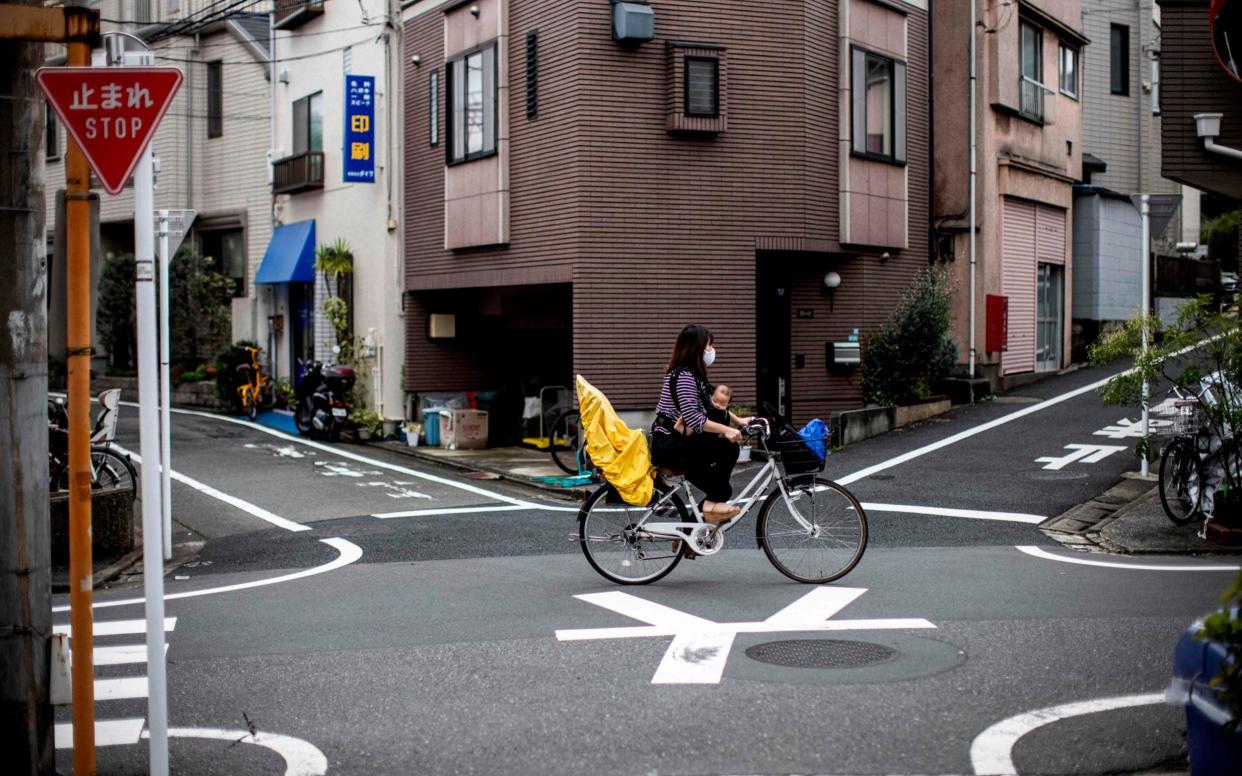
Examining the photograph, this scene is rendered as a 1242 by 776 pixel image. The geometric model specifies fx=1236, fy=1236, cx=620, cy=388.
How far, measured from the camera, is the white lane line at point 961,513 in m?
12.5

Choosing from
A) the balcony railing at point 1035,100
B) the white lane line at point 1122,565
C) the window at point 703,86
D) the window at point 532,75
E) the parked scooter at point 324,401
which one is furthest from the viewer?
the balcony railing at point 1035,100

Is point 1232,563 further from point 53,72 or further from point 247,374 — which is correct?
point 247,374

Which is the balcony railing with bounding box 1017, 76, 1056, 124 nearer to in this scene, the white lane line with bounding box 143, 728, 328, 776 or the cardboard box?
the cardboard box

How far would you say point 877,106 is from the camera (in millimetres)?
20469

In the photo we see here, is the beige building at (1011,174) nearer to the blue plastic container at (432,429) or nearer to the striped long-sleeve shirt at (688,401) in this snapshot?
the blue plastic container at (432,429)

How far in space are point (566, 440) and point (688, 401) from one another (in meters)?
9.75

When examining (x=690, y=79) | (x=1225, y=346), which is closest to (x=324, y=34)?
(x=690, y=79)

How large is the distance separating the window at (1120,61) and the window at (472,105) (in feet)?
67.2

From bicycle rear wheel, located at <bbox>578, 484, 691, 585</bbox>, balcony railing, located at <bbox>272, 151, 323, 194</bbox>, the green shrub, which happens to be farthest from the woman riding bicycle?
balcony railing, located at <bbox>272, 151, 323, 194</bbox>

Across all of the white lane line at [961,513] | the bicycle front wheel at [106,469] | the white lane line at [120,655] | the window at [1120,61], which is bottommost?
the white lane line at [120,655]

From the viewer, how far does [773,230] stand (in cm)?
1866

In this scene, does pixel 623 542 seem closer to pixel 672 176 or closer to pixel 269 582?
pixel 269 582

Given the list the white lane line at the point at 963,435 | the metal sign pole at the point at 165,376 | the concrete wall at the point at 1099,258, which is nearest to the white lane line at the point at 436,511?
the metal sign pole at the point at 165,376

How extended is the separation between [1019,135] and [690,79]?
873 cm
